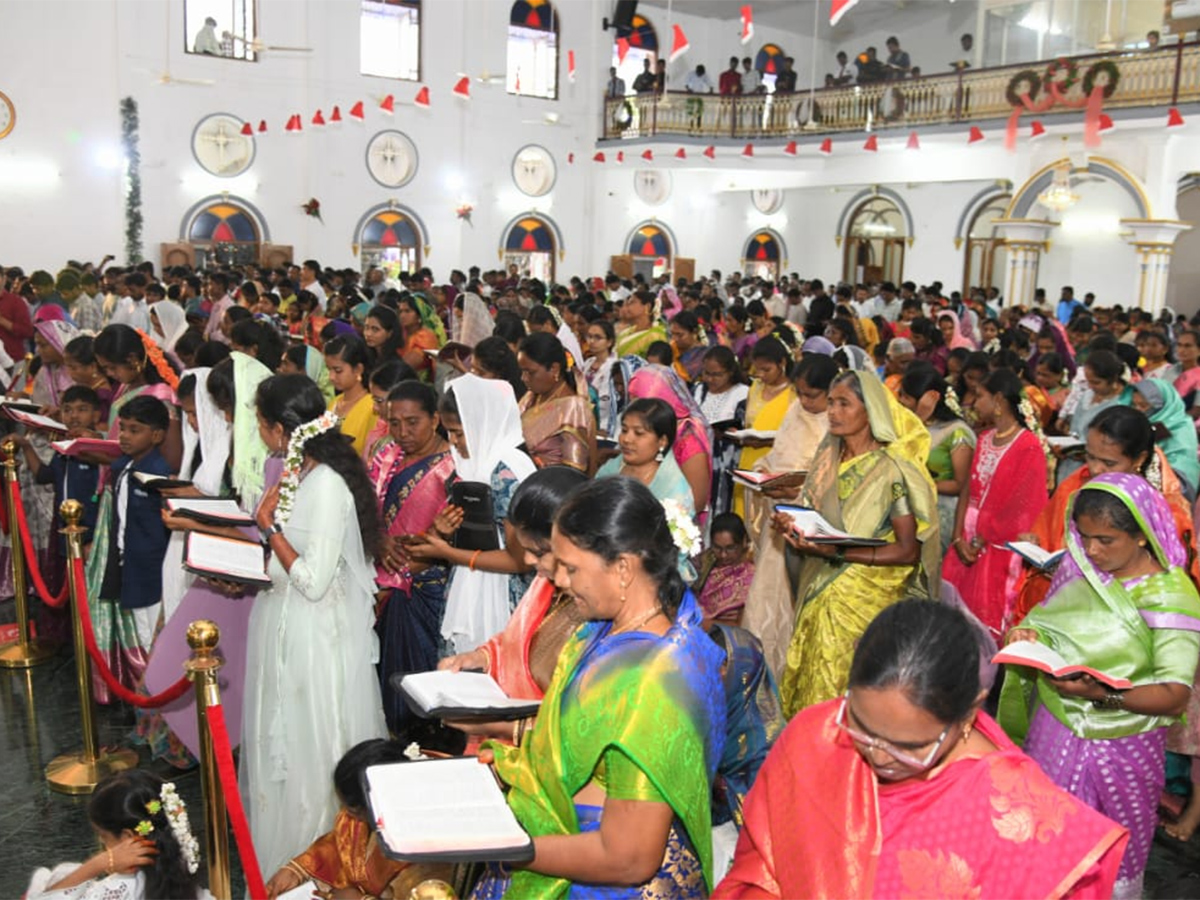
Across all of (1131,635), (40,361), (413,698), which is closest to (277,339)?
(40,361)

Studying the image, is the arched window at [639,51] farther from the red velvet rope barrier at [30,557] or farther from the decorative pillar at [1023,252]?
the red velvet rope barrier at [30,557]

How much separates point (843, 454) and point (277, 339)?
3466 millimetres

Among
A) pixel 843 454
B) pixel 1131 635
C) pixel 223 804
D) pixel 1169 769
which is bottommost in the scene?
pixel 1169 769

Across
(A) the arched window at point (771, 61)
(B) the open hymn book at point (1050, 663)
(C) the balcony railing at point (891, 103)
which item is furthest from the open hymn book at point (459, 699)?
(A) the arched window at point (771, 61)

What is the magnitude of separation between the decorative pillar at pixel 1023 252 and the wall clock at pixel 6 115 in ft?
47.8

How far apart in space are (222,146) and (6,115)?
9.83 ft

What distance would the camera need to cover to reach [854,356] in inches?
215

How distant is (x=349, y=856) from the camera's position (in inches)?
115

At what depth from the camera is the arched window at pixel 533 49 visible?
1975 cm

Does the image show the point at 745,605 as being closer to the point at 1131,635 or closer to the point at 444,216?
the point at 1131,635

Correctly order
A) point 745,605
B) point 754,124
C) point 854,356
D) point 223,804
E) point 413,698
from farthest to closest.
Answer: point 754,124 < point 854,356 < point 745,605 < point 223,804 < point 413,698

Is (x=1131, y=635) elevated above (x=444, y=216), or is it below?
below

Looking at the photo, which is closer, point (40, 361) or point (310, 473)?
point (310, 473)

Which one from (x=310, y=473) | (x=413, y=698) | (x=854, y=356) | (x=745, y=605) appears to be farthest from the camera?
(x=854, y=356)
